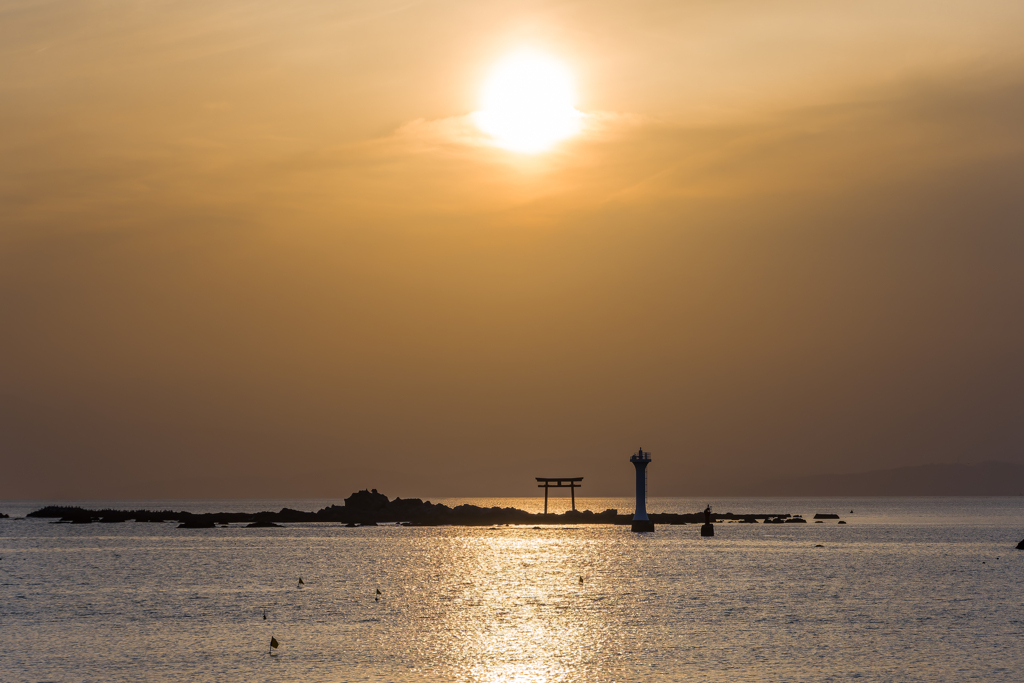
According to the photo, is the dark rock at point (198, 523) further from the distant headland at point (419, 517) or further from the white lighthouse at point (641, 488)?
the white lighthouse at point (641, 488)

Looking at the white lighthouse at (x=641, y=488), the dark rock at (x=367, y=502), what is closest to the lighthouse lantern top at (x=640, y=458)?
the white lighthouse at (x=641, y=488)

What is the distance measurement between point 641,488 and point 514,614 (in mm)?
72104

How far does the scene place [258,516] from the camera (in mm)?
199875

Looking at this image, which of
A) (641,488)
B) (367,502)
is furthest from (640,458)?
(367,502)

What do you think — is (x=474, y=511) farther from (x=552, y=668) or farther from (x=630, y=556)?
(x=552, y=668)

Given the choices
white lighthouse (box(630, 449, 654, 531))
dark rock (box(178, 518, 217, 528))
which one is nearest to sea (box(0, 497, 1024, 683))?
white lighthouse (box(630, 449, 654, 531))

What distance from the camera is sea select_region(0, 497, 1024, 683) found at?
40344 millimetres

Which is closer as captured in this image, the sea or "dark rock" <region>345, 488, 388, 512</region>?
the sea

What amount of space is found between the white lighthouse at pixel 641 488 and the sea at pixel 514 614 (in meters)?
10.7

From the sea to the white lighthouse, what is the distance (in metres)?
10.7

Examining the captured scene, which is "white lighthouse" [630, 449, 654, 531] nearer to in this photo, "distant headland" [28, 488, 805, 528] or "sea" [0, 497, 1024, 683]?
"sea" [0, 497, 1024, 683]

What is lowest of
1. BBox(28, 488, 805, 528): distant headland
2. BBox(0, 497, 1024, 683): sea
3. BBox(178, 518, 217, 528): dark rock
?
BBox(0, 497, 1024, 683): sea

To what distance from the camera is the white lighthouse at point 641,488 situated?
4857 inches

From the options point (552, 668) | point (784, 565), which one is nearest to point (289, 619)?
point (552, 668)
